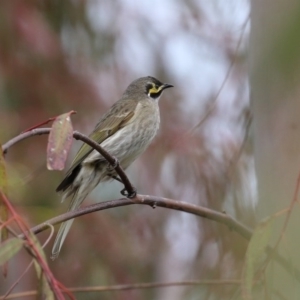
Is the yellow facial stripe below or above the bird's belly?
above

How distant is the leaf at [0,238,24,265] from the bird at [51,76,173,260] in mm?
1377

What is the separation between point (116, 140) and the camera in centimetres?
387

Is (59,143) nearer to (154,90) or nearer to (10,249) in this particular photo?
(10,249)

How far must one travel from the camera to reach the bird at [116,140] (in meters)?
3.41

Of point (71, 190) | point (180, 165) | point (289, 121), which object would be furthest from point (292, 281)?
point (180, 165)

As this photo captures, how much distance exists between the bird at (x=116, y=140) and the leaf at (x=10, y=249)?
1377 millimetres

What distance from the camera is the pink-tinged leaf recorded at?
5.83 feet

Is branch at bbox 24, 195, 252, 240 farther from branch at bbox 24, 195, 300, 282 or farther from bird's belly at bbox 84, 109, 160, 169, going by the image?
bird's belly at bbox 84, 109, 160, 169

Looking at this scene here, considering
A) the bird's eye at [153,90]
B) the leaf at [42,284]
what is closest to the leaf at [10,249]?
the leaf at [42,284]

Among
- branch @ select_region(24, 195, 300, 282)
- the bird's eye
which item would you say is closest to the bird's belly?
the bird's eye

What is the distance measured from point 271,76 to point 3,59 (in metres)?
4.16

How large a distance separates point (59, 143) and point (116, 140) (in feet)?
6.76

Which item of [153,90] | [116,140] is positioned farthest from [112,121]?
[153,90]

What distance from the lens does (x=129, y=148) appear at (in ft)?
12.7
